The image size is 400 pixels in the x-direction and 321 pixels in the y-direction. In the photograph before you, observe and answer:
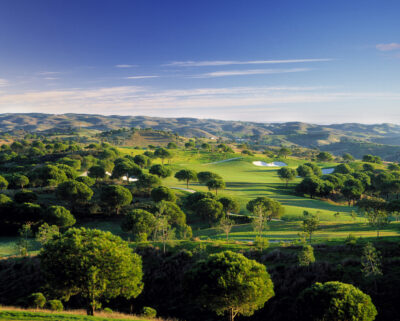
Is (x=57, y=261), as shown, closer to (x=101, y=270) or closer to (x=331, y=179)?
(x=101, y=270)

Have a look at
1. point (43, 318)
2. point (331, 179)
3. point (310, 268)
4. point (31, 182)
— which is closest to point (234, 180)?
point (331, 179)

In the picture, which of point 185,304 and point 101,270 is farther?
point 185,304

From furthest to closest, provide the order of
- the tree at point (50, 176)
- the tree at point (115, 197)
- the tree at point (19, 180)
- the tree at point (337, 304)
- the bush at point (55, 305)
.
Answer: the tree at point (19, 180) < the tree at point (50, 176) < the tree at point (115, 197) < the bush at point (55, 305) < the tree at point (337, 304)

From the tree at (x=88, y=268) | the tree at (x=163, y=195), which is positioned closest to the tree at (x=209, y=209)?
the tree at (x=163, y=195)

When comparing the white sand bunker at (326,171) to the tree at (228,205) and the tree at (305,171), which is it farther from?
the tree at (228,205)

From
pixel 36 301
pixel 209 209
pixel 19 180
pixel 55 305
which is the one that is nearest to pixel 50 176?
pixel 19 180

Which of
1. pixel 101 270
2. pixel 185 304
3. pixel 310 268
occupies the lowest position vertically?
pixel 185 304
